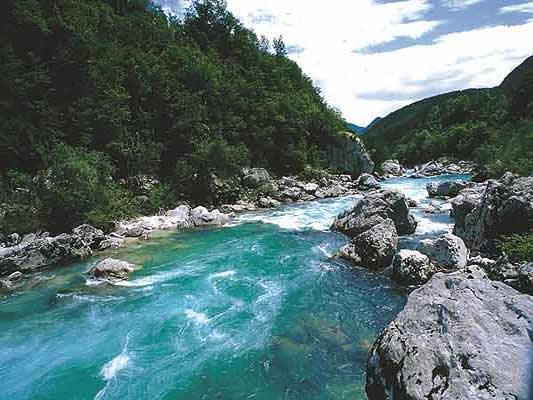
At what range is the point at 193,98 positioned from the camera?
121 feet

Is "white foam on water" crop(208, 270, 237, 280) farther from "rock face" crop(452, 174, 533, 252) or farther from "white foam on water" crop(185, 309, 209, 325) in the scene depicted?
"rock face" crop(452, 174, 533, 252)

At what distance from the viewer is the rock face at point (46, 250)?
17359mm

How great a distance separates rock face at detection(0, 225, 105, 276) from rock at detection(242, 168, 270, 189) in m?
17.5

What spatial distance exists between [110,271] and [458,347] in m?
14.3

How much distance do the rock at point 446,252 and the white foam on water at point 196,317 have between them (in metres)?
8.45

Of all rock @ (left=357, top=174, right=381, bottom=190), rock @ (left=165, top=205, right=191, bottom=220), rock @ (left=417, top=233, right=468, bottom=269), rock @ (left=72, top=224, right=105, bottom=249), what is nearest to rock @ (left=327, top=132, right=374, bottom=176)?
rock @ (left=357, top=174, right=381, bottom=190)

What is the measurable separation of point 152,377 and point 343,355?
4.77 meters

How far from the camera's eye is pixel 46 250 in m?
18.4

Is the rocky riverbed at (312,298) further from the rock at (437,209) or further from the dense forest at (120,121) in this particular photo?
the dense forest at (120,121)

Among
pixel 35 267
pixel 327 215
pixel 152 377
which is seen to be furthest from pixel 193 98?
pixel 152 377

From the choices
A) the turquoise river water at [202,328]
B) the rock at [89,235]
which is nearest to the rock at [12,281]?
the turquoise river water at [202,328]

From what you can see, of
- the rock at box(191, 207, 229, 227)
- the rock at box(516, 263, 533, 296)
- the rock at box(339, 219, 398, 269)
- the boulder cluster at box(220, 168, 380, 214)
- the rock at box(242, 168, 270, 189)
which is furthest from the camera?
the rock at box(242, 168, 270, 189)

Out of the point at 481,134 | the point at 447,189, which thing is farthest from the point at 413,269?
the point at 481,134

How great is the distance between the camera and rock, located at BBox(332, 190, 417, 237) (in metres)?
20.1
